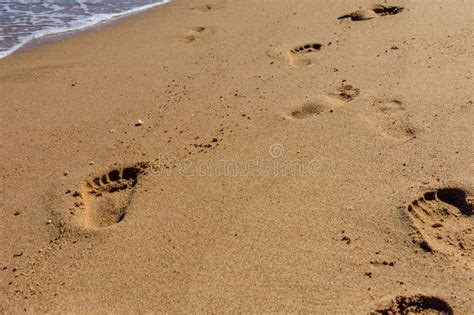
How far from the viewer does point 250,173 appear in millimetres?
2820

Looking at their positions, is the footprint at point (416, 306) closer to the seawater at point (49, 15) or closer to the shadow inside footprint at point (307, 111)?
the shadow inside footprint at point (307, 111)

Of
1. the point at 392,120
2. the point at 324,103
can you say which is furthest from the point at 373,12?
the point at 392,120

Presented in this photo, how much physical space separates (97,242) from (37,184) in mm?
753

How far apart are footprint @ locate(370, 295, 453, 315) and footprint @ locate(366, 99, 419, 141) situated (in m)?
1.17

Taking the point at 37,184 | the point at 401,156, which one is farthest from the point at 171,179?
the point at 401,156

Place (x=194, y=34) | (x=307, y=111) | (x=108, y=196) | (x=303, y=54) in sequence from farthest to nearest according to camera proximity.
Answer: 1. (x=194, y=34)
2. (x=303, y=54)
3. (x=307, y=111)
4. (x=108, y=196)

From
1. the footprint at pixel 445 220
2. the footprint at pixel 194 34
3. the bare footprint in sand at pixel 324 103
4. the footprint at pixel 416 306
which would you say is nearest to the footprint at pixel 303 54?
the bare footprint in sand at pixel 324 103

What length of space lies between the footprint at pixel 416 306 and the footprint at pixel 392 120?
117cm

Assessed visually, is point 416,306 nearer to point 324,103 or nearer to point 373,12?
point 324,103

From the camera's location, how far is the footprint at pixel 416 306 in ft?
6.39

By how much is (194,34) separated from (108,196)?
2690mm

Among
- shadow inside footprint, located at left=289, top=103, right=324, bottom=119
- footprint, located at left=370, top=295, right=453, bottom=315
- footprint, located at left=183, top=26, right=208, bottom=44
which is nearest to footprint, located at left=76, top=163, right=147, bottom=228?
shadow inside footprint, located at left=289, top=103, right=324, bottom=119

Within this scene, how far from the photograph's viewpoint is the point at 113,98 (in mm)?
3809

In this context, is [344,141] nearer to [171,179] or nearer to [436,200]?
[436,200]
